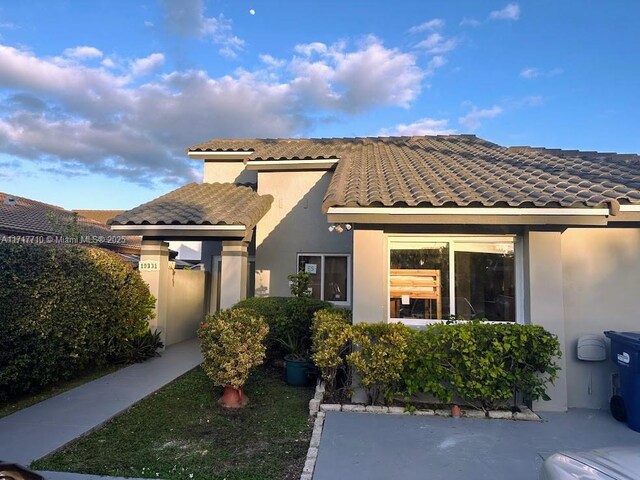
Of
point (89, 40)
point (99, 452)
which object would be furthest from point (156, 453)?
point (89, 40)

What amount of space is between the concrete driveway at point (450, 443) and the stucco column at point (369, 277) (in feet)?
5.45

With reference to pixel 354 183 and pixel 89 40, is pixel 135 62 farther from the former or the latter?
pixel 354 183

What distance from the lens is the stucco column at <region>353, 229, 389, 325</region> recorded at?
707cm

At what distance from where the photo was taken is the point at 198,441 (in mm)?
5457

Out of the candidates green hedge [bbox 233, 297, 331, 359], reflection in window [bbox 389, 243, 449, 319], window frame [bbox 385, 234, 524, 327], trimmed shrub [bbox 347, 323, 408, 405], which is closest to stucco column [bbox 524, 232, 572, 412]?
window frame [bbox 385, 234, 524, 327]

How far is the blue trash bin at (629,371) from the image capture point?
19.5 feet

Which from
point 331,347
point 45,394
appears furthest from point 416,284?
point 45,394

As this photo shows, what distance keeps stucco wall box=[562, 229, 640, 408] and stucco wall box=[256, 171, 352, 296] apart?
6.08 metres

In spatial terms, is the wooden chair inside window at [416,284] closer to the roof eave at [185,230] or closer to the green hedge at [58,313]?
the roof eave at [185,230]

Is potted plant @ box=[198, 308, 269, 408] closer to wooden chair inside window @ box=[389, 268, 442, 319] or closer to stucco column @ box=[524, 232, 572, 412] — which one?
wooden chair inside window @ box=[389, 268, 442, 319]

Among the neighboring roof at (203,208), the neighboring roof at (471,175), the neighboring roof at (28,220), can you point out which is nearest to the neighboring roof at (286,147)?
the neighboring roof at (471,175)

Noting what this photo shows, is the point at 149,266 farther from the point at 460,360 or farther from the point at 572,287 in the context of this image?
the point at 572,287

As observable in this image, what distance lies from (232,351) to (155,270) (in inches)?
210

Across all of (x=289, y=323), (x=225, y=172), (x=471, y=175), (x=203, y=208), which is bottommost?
(x=289, y=323)
